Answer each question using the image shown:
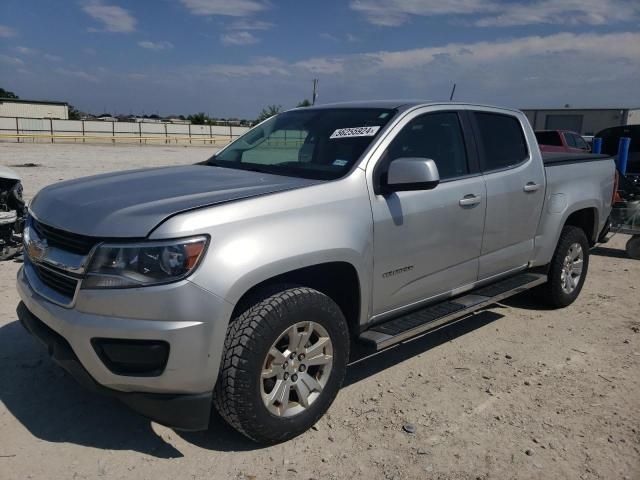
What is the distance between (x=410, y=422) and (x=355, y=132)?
183 cm

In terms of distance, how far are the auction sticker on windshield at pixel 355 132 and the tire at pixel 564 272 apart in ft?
8.18

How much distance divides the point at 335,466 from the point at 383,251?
3.98 ft

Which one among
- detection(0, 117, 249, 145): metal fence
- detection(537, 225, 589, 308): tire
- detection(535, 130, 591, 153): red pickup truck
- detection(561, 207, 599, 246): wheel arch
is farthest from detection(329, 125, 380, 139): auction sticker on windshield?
detection(0, 117, 249, 145): metal fence

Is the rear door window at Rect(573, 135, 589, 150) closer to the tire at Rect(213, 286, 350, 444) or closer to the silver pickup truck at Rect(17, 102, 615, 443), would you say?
the silver pickup truck at Rect(17, 102, 615, 443)

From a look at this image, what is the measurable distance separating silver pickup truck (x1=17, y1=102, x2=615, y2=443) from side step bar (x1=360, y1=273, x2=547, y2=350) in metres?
0.02

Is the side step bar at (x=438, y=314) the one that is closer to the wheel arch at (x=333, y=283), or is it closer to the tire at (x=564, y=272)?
the wheel arch at (x=333, y=283)

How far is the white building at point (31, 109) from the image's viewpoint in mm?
56312

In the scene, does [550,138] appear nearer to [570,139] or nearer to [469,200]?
[570,139]

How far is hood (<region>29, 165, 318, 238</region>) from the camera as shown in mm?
2598

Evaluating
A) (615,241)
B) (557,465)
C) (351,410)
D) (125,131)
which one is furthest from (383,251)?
(125,131)

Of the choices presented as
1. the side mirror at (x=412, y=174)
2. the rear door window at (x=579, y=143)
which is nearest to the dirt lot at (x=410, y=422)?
the side mirror at (x=412, y=174)

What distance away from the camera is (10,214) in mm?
6031

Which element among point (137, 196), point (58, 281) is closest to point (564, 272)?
point (137, 196)

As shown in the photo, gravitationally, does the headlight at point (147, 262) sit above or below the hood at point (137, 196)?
below
